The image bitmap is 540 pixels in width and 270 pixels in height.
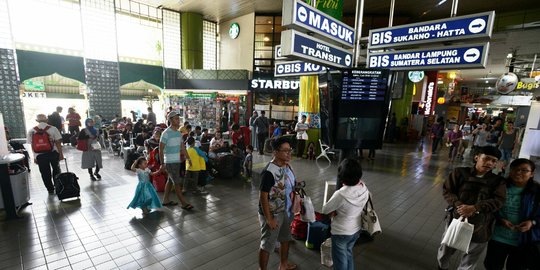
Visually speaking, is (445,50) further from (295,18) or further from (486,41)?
(295,18)

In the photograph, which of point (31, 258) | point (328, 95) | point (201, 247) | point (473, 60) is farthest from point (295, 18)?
point (31, 258)

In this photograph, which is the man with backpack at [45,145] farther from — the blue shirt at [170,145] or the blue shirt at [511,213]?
the blue shirt at [511,213]

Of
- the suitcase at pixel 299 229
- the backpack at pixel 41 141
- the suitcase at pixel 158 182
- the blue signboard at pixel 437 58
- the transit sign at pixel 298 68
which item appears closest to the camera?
the blue signboard at pixel 437 58

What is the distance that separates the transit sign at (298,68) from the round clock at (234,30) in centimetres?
1210

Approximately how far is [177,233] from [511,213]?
13.7 ft

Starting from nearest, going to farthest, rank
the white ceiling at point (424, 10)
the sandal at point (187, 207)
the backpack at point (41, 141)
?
1. the sandal at point (187, 207)
2. the backpack at point (41, 141)
3. the white ceiling at point (424, 10)

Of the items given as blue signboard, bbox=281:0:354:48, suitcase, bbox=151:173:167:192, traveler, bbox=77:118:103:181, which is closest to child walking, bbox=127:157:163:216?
suitcase, bbox=151:173:167:192

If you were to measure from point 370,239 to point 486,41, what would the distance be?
330cm

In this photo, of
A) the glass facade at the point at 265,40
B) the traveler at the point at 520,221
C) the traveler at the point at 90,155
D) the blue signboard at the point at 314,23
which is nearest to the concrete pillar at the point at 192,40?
the glass facade at the point at 265,40

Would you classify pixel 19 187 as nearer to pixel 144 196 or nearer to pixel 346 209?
pixel 144 196

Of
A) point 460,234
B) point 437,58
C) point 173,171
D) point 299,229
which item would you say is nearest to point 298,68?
point 437,58

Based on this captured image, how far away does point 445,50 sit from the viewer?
3.51 meters

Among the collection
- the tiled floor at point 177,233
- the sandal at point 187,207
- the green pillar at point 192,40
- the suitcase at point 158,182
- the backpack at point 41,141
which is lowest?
the tiled floor at point 177,233

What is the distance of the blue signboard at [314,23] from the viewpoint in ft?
9.44
